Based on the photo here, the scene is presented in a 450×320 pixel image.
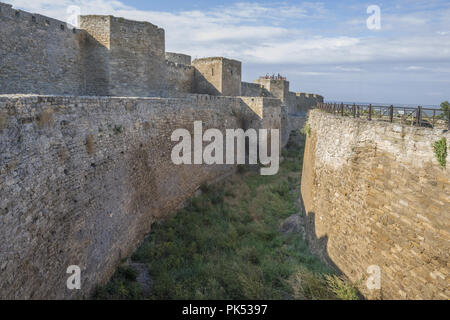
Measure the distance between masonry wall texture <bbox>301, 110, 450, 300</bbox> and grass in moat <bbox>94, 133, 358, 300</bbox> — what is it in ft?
2.71

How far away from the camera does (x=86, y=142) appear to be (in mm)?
7160

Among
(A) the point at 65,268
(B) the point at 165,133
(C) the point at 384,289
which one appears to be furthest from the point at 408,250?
(B) the point at 165,133

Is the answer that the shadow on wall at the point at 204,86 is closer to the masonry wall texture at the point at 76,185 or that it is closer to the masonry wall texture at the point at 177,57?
the masonry wall texture at the point at 177,57

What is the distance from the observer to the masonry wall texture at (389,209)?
15.7ft

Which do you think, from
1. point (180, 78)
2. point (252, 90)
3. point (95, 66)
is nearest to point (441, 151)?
point (95, 66)

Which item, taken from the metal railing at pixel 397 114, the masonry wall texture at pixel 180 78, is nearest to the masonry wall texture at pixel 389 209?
the metal railing at pixel 397 114

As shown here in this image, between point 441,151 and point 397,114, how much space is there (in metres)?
3.60

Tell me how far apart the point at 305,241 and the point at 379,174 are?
4.59 metres

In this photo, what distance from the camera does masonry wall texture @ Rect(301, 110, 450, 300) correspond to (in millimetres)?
4781

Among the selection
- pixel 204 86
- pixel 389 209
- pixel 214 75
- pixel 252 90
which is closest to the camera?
pixel 389 209

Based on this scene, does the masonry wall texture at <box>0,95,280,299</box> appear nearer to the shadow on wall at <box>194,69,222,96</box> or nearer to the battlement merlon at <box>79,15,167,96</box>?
the battlement merlon at <box>79,15,167,96</box>

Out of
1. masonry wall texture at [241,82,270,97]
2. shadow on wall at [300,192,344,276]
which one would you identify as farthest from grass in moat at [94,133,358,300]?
masonry wall texture at [241,82,270,97]

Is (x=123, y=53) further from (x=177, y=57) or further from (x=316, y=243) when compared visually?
(x=316, y=243)

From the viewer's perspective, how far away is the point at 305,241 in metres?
10.1
